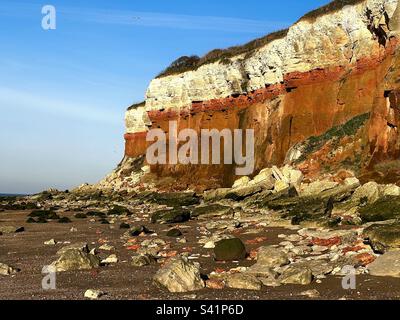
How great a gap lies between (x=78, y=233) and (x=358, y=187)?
646 inches

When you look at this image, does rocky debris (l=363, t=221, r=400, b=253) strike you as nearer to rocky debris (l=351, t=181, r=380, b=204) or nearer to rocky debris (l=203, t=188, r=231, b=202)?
rocky debris (l=351, t=181, r=380, b=204)

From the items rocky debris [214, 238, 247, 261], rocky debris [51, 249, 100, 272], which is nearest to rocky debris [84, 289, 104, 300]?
rocky debris [51, 249, 100, 272]

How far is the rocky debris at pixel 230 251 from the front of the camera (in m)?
15.2

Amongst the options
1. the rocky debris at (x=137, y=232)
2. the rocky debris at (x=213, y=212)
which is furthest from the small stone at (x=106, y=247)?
the rocky debris at (x=213, y=212)

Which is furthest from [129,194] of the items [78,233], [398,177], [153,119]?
[398,177]

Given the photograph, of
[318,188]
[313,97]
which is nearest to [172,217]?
[318,188]

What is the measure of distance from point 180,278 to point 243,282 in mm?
1568

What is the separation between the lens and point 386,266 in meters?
11.9

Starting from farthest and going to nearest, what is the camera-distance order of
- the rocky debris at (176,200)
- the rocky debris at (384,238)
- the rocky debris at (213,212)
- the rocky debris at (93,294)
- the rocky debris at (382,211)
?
the rocky debris at (176,200)
the rocky debris at (213,212)
the rocky debris at (382,211)
the rocky debris at (384,238)
the rocky debris at (93,294)

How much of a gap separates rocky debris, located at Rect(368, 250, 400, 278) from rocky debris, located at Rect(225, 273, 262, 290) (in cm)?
325

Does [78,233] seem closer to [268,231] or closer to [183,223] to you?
[183,223]

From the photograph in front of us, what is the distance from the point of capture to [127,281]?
12312 millimetres

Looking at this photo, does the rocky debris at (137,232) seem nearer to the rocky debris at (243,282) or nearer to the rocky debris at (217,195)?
the rocky debris at (243,282)

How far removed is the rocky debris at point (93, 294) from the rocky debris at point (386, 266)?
7.04 metres
